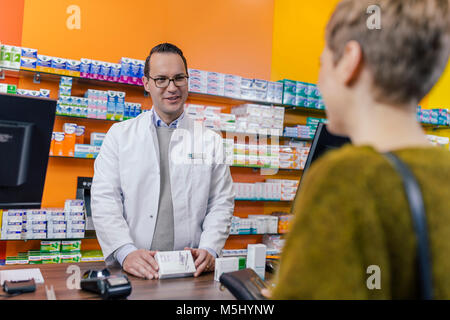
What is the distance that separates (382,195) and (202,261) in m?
1.40

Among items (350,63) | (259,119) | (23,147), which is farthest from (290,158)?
(350,63)

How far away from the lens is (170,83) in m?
2.40

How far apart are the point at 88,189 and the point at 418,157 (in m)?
3.78

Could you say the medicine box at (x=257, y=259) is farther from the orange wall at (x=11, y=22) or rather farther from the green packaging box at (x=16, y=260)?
the orange wall at (x=11, y=22)

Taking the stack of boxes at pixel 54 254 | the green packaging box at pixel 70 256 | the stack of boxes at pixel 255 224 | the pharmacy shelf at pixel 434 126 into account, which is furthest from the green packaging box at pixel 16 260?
the pharmacy shelf at pixel 434 126

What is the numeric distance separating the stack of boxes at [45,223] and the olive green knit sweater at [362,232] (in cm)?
346

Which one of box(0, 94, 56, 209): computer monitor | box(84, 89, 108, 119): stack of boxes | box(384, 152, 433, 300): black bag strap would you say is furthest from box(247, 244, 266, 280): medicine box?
box(84, 89, 108, 119): stack of boxes

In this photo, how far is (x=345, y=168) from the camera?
59 centimetres

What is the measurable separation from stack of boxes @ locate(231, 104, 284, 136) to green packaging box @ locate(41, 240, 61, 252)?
222 cm

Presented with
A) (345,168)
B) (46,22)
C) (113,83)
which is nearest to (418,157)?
(345,168)

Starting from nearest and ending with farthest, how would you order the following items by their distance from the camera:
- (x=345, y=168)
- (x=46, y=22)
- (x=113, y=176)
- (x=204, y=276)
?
1. (x=345, y=168)
2. (x=204, y=276)
3. (x=113, y=176)
4. (x=46, y=22)

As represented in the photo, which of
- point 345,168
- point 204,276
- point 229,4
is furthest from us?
point 229,4
